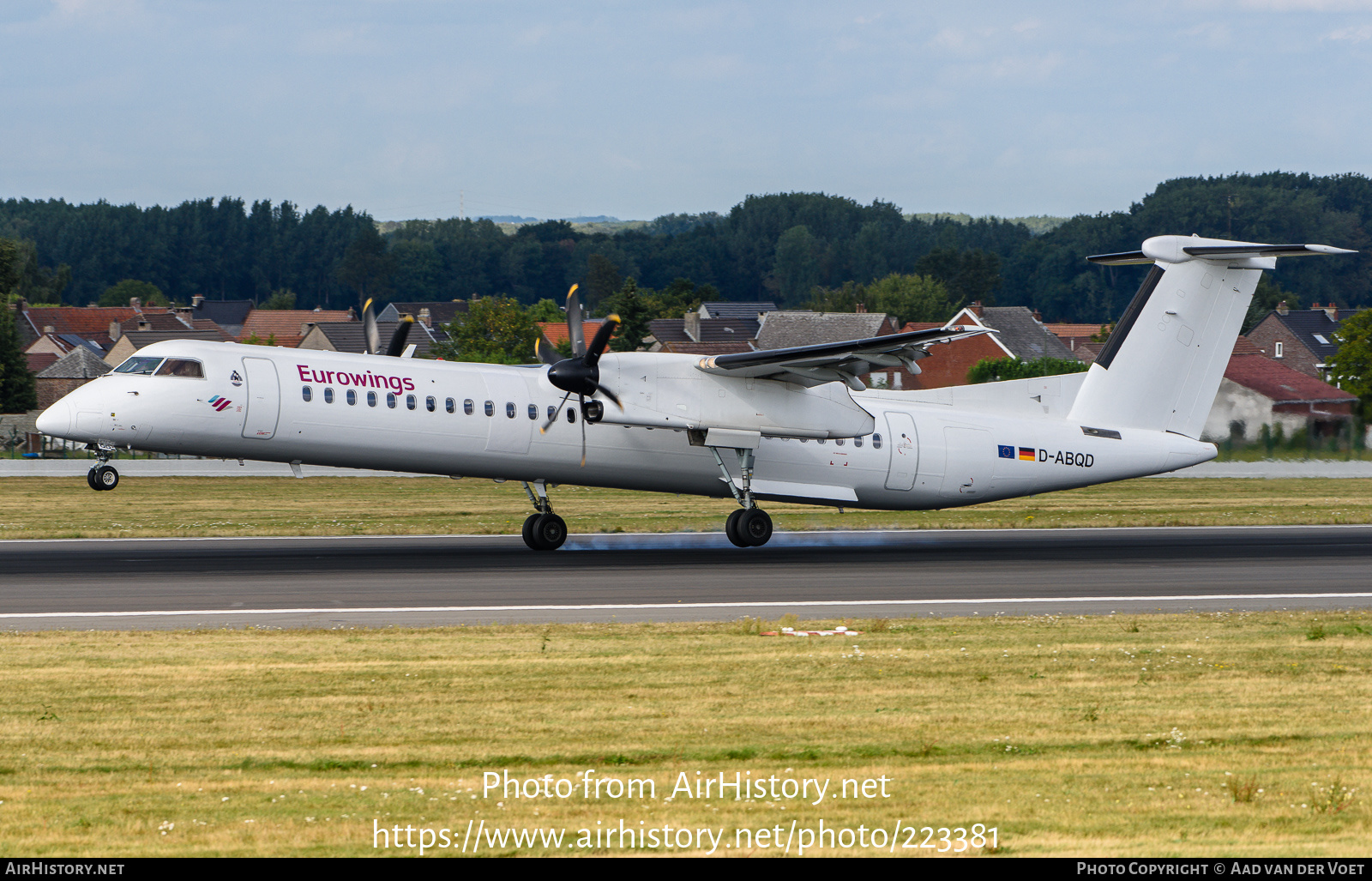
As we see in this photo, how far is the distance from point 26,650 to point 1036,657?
11.0 meters

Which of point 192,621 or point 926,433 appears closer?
point 192,621

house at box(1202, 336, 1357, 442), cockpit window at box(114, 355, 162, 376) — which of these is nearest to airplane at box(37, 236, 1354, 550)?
cockpit window at box(114, 355, 162, 376)

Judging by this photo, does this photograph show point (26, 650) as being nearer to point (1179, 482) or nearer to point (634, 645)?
point (634, 645)

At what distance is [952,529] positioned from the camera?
1268 inches

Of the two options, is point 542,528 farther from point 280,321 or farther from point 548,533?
point 280,321

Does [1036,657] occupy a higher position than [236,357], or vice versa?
[236,357]

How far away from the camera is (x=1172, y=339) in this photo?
28156 mm

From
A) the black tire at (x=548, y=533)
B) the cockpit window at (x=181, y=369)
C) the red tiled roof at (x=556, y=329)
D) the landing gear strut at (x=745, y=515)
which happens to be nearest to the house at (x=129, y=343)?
the red tiled roof at (x=556, y=329)

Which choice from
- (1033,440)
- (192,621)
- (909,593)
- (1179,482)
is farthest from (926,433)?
(1179,482)

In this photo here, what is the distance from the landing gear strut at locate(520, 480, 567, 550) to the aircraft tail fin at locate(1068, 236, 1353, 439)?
1103cm

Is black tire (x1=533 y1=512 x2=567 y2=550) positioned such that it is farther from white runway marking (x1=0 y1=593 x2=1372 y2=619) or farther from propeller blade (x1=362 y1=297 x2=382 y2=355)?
white runway marking (x1=0 y1=593 x2=1372 y2=619)

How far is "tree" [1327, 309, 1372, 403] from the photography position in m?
72.4

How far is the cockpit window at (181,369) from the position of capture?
22.8 metres

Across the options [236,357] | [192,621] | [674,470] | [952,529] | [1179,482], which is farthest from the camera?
[1179,482]
